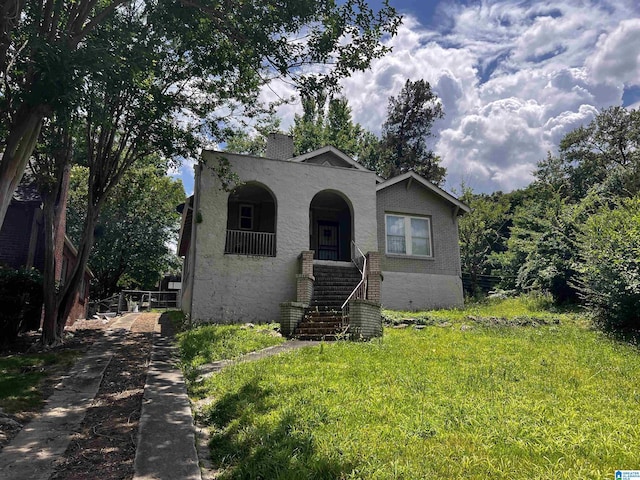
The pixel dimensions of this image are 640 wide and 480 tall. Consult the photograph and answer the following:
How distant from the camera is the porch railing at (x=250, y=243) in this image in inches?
613

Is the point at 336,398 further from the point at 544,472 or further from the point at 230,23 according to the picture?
the point at 230,23

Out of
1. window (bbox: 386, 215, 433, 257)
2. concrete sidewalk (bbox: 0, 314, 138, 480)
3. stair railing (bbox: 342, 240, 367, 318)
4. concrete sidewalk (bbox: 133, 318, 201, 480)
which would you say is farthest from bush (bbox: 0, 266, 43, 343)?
window (bbox: 386, 215, 433, 257)

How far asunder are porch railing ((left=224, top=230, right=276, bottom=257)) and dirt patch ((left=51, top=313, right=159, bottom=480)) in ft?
25.4

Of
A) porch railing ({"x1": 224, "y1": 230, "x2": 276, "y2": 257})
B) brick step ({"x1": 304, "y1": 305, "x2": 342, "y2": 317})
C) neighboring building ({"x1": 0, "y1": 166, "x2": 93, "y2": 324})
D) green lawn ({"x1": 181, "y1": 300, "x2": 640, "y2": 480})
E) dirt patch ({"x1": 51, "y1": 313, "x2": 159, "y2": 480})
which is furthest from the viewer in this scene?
porch railing ({"x1": 224, "y1": 230, "x2": 276, "y2": 257})

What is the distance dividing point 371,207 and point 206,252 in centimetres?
634

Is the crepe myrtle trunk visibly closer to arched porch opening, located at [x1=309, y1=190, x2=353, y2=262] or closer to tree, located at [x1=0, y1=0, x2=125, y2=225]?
tree, located at [x1=0, y1=0, x2=125, y2=225]

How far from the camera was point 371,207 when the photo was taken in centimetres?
1603

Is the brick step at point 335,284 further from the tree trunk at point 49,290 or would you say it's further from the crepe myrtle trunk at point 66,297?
the tree trunk at point 49,290

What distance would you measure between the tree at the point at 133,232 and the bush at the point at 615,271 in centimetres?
2562

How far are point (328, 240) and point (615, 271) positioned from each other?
11104mm

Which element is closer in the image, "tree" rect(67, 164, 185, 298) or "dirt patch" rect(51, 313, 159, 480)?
"dirt patch" rect(51, 313, 159, 480)

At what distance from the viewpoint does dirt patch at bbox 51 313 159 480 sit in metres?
3.63

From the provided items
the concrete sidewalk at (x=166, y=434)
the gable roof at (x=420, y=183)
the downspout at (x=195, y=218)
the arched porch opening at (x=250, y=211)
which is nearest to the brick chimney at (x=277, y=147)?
the arched porch opening at (x=250, y=211)

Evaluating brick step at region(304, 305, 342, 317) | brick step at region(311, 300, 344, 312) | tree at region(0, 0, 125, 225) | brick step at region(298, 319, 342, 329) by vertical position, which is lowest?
brick step at region(298, 319, 342, 329)
